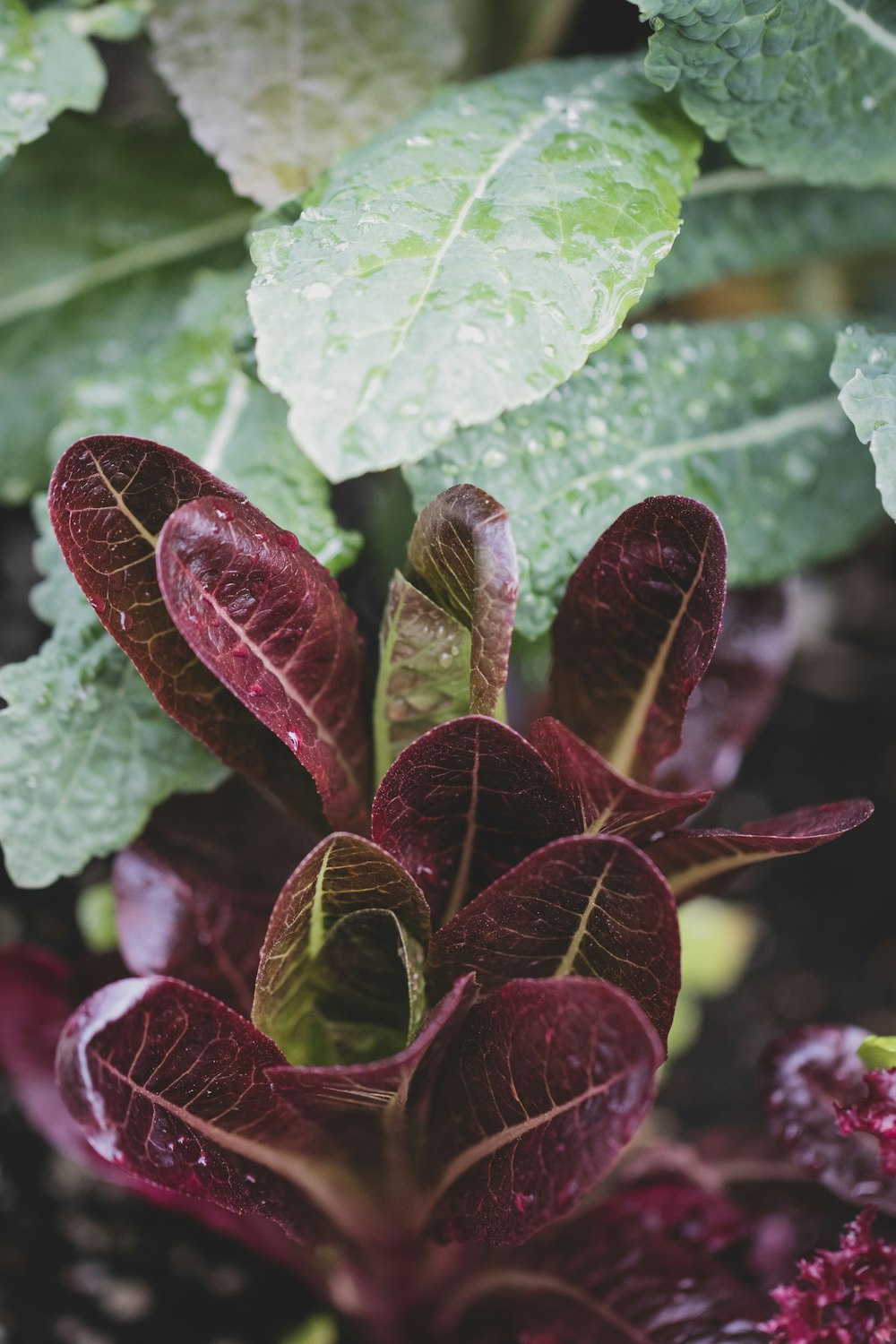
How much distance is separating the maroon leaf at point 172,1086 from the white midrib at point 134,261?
65 cm

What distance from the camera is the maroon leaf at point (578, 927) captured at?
0.49 m

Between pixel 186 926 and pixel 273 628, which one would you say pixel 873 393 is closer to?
pixel 273 628

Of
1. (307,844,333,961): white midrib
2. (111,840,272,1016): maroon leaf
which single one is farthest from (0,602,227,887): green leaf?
(307,844,333,961): white midrib

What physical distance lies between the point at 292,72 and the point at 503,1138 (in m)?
0.76

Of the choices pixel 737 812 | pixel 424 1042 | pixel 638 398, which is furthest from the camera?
pixel 737 812

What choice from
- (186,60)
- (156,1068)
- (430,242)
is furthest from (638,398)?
(156,1068)

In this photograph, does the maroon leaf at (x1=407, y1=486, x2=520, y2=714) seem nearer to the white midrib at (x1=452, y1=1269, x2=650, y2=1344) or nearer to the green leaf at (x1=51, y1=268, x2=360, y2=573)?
the green leaf at (x1=51, y1=268, x2=360, y2=573)

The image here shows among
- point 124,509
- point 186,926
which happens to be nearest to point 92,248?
point 124,509

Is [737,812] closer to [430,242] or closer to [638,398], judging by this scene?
[638,398]

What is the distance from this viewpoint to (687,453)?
0.76 m

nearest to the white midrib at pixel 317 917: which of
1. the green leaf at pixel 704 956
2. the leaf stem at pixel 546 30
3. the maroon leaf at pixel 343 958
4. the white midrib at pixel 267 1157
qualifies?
the maroon leaf at pixel 343 958

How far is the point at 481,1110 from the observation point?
22.8 inches

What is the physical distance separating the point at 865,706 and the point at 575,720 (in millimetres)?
646

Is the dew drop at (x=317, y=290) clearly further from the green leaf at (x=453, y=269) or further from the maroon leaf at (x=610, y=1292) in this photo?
the maroon leaf at (x=610, y=1292)
